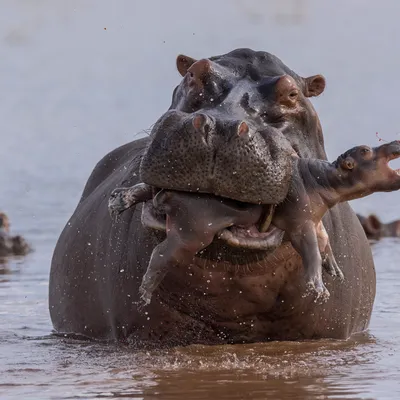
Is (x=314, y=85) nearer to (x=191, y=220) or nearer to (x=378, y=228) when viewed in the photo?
(x=191, y=220)

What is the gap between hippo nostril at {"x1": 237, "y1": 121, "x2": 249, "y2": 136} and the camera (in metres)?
5.52

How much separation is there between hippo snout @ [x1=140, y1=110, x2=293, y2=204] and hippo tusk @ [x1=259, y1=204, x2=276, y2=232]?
Answer: 10 cm

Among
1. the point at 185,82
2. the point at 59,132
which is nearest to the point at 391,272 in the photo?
the point at 185,82

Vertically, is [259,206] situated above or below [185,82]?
below

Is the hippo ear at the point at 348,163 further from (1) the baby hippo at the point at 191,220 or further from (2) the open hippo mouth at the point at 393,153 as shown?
(1) the baby hippo at the point at 191,220

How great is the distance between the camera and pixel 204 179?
5.54 meters

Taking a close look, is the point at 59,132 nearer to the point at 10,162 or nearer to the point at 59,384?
the point at 10,162

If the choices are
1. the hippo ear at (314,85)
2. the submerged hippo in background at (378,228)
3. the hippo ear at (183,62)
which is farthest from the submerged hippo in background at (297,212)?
the submerged hippo in background at (378,228)

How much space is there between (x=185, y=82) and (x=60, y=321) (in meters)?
1.94

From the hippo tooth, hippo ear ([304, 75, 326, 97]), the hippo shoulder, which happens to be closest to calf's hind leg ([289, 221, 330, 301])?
the hippo tooth

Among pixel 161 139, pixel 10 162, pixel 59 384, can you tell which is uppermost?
pixel 10 162

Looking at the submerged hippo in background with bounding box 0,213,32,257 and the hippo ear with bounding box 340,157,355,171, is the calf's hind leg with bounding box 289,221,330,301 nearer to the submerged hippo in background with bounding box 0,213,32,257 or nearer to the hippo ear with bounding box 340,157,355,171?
the hippo ear with bounding box 340,157,355,171

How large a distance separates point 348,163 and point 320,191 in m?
0.23

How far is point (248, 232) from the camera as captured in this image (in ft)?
18.9
